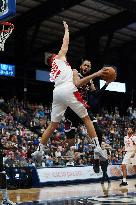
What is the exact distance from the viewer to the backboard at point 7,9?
417 inches

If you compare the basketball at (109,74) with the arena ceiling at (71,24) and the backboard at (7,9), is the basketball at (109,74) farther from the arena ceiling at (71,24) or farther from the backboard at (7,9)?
the arena ceiling at (71,24)

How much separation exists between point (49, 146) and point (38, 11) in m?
8.17

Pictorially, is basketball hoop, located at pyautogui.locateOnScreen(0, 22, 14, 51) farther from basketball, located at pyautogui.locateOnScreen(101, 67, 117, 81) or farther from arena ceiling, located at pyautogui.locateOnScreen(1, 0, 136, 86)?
arena ceiling, located at pyautogui.locateOnScreen(1, 0, 136, 86)

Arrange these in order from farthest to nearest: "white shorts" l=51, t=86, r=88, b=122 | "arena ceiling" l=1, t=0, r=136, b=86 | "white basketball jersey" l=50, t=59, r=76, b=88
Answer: "arena ceiling" l=1, t=0, r=136, b=86
"white basketball jersey" l=50, t=59, r=76, b=88
"white shorts" l=51, t=86, r=88, b=122

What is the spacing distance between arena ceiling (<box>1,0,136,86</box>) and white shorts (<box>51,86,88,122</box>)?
1465 centimetres

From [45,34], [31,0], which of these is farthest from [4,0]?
[45,34]

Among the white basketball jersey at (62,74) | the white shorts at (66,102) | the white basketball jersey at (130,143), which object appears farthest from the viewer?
the white basketball jersey at (130,143)

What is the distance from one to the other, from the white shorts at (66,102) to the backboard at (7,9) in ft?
13.8

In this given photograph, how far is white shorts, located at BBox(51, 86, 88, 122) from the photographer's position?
6977 mm

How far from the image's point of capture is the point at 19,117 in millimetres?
22469

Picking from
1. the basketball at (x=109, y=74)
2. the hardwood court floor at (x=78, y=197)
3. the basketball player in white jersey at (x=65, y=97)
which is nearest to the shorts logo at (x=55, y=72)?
the basketball player in white jersey at (x=65, y=97)

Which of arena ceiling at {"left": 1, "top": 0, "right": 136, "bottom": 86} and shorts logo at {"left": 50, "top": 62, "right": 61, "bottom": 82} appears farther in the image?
arena ceiling at {"left": 1, "top": 0, "right": 136, "bottom": 86}

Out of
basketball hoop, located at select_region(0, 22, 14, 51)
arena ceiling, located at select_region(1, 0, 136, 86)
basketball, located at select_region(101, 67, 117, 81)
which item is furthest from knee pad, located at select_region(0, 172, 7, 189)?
arena ceiling, located at select_region(1, 0, 136, 86)

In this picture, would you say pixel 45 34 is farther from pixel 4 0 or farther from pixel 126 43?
pixel 4 0
